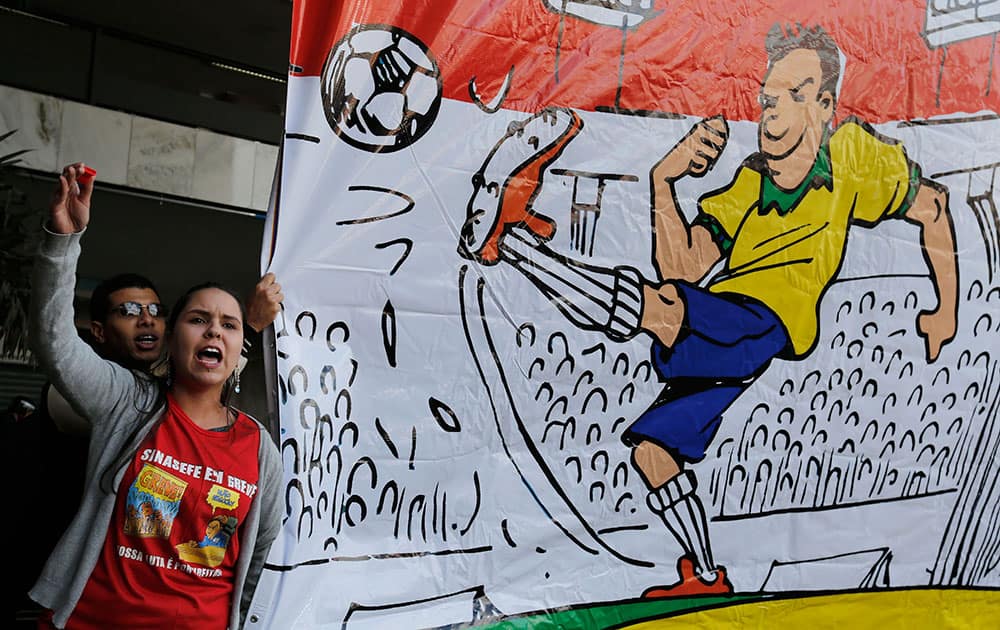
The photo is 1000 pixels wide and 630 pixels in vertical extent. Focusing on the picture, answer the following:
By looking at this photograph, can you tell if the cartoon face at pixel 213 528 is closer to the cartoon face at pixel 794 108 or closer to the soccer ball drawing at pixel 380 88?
the soccer ball drawing at pixel 380 88

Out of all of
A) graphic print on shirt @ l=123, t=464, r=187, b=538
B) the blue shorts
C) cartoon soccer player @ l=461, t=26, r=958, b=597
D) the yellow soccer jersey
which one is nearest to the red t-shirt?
graphic print on shirt @ l=123, t=464, r=187, b=538

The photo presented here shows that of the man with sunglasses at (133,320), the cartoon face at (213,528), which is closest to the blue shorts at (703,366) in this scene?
the man with sunglasses at (133,320)

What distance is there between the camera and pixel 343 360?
8.04 ft

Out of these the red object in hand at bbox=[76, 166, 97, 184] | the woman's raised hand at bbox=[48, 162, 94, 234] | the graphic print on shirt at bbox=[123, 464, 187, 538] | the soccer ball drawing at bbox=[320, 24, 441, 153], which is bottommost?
the graphic print on shirt at bbox=[123, 464, 187, 538]

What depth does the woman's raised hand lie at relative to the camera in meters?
1.85

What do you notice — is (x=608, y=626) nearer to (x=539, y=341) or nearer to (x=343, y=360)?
(x=539, y=341)

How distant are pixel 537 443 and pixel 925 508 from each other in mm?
1591

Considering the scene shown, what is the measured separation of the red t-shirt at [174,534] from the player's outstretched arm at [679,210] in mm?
1357

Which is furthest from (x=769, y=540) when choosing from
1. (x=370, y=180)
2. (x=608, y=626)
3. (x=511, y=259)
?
(x=370, y=180)

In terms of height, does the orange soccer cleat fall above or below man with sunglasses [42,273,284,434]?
below

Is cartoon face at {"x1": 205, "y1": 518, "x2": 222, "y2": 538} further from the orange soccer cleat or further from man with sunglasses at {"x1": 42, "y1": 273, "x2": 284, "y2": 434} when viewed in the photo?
the orange soccer cleat

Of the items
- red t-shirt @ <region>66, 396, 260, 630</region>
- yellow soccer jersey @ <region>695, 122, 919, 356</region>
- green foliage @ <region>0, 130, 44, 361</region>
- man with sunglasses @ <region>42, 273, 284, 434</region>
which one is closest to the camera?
red t-shirt @ <region>66, 396, 260, 630</region>

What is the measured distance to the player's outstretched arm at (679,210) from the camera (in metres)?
Result: 2.95

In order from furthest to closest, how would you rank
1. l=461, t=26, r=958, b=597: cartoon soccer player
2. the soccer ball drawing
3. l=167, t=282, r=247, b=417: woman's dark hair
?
1. l=461, t=26, r=958, b=597: cartoon soccer player
2. the soccer ball drawing
3. l=167, t=282, r=247, b=417: woman's dark hair
